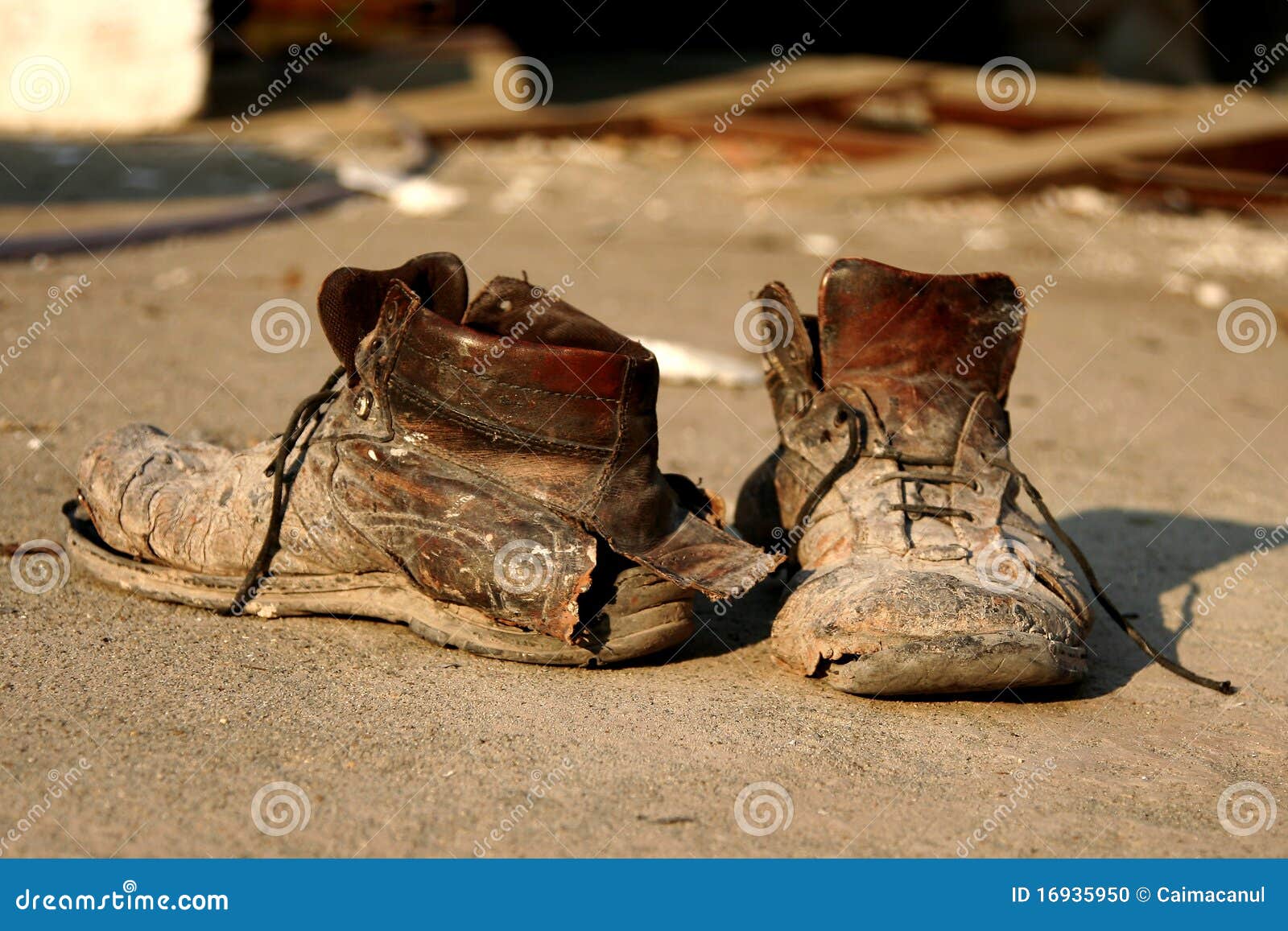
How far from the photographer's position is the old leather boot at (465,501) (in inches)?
84.4

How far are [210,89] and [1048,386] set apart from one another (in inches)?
239

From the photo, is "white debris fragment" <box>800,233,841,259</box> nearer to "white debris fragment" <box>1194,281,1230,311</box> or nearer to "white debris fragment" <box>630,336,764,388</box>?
"white debris fragment" <box>1194,281,1230,311</box>

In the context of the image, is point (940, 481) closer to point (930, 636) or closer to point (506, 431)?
point (930, 636)

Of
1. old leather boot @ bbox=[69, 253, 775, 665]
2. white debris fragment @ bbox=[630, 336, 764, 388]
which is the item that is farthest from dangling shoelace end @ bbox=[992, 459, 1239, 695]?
white debris fragment @ bbox=[630, 336, 764, 388]

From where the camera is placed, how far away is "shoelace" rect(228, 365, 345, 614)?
230cm

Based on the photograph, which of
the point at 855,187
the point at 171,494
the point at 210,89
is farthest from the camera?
the point at 210,89

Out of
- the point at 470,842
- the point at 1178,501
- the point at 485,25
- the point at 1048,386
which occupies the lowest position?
the point at 470,842

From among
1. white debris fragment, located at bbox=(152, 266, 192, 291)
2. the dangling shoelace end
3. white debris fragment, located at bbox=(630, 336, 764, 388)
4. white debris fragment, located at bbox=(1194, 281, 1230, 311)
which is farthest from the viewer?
white debris fragment, located at bbox=(1194, 281, 1230, 311)

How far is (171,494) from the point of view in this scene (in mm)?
2406

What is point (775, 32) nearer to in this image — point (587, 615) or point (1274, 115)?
point (1274, 115)

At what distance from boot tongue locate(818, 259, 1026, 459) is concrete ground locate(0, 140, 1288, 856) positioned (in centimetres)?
47

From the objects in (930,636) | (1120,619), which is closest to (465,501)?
(930,636)

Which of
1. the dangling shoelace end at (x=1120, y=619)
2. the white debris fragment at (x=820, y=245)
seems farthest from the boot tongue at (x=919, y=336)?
the white debris fragment at (x=820, y=245)

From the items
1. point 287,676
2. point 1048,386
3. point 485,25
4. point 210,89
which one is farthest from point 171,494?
point 485,25
